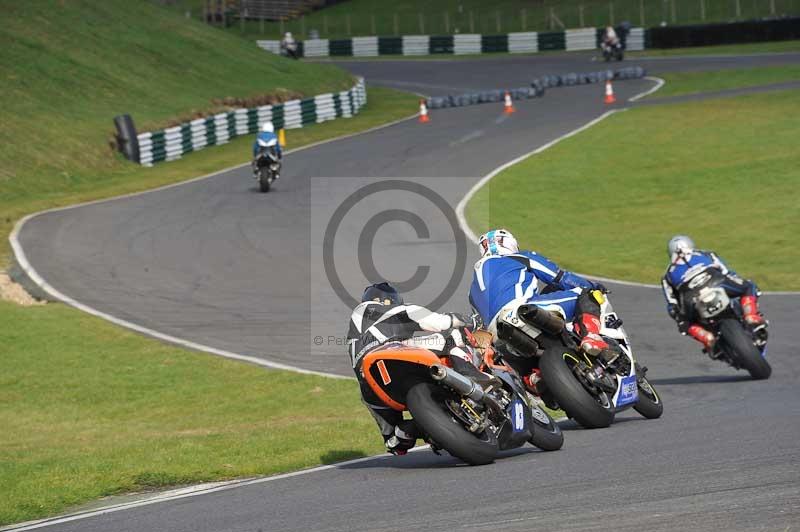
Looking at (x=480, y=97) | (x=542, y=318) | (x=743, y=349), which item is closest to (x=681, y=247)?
(x=743, y=349)

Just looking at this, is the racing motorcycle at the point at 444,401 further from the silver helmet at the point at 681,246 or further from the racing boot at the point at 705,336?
the silver helmet at the point at 681,246

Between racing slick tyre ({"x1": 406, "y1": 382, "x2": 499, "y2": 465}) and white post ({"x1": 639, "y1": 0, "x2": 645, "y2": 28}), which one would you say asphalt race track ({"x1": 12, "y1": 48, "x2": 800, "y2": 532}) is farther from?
white post ({"x1": 639, "y1": 0, "x2": 645, "y2": 28})

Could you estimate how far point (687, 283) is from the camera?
14.1 metres

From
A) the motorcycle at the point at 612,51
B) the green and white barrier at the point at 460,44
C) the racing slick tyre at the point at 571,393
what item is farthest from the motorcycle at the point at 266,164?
the green and white barrier at the point at 460,44

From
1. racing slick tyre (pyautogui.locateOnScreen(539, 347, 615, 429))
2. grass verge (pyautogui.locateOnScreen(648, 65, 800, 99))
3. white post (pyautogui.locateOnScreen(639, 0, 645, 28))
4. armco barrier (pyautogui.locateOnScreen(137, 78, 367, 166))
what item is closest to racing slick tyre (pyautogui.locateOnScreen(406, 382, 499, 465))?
racing slick tyre (pyautogui.locateOnScreen(539, 347, 615, 429))

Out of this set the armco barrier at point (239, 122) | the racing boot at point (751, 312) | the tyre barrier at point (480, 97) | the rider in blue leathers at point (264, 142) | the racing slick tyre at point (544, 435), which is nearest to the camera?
the racing slick tyre at point (544, 435)

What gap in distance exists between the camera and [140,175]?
3447 cm

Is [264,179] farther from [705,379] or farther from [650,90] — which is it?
[650,90]

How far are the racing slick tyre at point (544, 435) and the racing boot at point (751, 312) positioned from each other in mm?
5056

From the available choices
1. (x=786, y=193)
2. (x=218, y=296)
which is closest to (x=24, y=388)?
(x=218, y=296)

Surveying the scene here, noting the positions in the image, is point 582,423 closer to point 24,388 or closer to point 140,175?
point 24,388

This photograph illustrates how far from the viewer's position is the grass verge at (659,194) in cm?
2317

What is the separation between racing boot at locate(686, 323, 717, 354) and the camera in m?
13.8

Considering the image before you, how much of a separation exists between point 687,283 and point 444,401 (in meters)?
6.36
